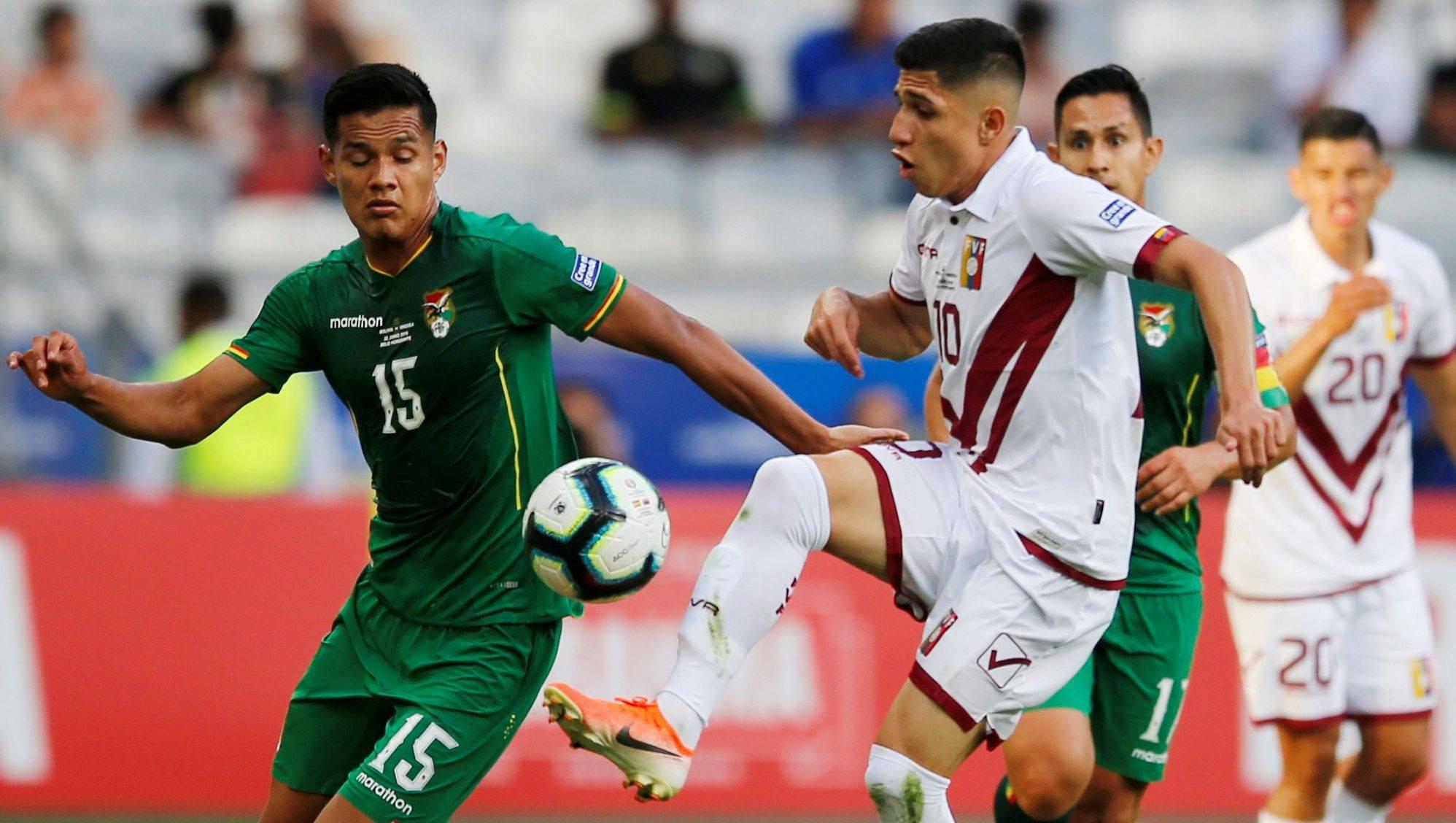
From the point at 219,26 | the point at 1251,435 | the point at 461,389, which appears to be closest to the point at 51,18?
the point at 219,26

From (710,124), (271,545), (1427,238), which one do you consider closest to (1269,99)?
(1427,238)

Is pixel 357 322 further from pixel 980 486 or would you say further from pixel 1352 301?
pixel 1352 301

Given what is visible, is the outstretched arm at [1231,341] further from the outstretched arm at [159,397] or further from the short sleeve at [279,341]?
the outstretched arm at [159,397]

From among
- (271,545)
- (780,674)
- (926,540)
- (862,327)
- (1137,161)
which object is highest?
(1137,161)

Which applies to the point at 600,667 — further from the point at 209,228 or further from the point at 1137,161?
the point at 209,228

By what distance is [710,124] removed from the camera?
12.7 metres

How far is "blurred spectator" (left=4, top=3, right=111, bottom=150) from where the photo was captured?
12.8 metres

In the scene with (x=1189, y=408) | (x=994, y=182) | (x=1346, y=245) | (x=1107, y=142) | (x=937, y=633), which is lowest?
(x=937, y=633)

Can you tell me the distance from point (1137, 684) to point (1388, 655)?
4.83 ft

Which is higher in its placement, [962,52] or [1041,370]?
[962,52]

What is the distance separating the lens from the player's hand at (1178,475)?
15.8 ft

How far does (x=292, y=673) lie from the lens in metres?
9.07

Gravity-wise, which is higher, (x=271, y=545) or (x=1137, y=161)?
(x=1137, y=161)

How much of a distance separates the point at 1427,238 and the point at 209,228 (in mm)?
7867
